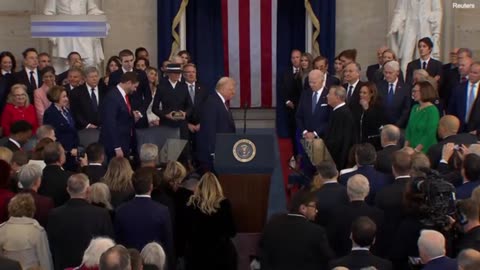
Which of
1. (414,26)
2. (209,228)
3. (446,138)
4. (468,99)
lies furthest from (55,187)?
(414,26)

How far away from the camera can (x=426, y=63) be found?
52.1ft

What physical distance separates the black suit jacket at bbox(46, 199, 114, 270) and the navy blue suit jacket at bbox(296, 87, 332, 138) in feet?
17.2

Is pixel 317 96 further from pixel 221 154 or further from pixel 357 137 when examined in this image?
pixel 221 154

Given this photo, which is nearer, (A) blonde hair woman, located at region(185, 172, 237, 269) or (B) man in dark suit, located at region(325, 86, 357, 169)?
(A) blonde hair woman, located at region(185, 172, 237, 269)

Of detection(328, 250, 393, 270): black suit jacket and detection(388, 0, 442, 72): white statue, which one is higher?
detection(388, 0, 442, 72): white statue

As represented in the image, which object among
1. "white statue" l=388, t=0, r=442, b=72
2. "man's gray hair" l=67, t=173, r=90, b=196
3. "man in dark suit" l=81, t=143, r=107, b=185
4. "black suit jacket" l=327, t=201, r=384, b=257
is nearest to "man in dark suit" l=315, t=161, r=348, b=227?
"black suit jacket" l=327, t=201, r=384, b=257

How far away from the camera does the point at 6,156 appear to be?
35.9 feet

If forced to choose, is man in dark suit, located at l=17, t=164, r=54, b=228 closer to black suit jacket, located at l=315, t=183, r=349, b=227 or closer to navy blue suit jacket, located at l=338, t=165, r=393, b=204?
black suit jacket, located at l=315, t=183, r=349, b=227

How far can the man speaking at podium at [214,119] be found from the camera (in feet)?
46.2

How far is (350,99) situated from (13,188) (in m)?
5.29

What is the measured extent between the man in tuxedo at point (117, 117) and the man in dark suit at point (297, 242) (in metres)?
4.99

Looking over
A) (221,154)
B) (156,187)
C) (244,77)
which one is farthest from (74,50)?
(156,187)

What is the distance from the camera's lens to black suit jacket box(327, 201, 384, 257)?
379 inches

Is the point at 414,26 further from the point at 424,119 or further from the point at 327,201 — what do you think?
the point at 327,201
